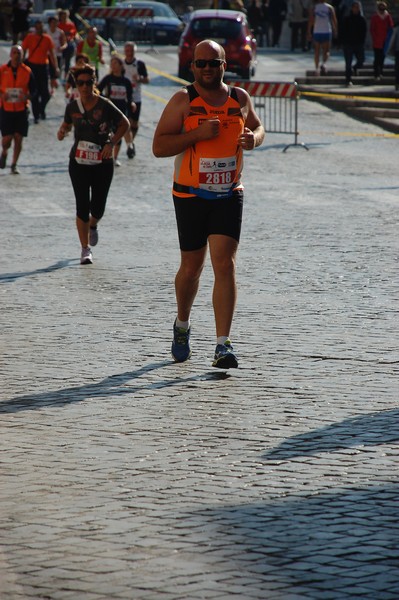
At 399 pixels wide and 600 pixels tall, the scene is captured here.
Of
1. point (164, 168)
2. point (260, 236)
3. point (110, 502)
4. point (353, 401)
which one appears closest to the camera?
point (110, 502)

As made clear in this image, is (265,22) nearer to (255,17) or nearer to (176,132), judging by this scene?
(255,17)

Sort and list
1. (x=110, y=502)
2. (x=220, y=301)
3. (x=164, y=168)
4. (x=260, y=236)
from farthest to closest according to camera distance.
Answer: (x=164, y=168) → (x=260, y=236) → (x=220, y=301) → (x=110, y=502)

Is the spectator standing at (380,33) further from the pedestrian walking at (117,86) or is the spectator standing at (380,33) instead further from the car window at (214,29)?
the pedestrian walking at (117,86)

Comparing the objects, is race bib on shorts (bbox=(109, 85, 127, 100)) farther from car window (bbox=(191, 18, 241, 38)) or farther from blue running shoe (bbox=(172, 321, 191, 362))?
car window (bbox=(191, 18, 241, 38))

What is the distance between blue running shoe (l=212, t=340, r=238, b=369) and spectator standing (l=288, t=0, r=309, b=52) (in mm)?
37932

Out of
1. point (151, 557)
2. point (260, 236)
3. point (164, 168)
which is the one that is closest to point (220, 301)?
point (151, 557)

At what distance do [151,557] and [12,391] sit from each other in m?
2.94

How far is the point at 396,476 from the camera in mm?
5961

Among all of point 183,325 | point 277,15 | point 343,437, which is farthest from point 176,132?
point 277,15

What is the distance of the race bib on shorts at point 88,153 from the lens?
1245 centimetres

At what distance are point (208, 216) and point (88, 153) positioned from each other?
14.3 ft

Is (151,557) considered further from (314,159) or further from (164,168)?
(314,159)

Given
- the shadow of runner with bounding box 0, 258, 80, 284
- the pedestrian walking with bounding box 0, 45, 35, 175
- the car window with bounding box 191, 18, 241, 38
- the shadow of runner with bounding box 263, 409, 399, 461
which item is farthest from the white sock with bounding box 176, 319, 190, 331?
the car window with bounding box 191, 18, 241, 38

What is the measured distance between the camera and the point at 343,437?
262 inches
